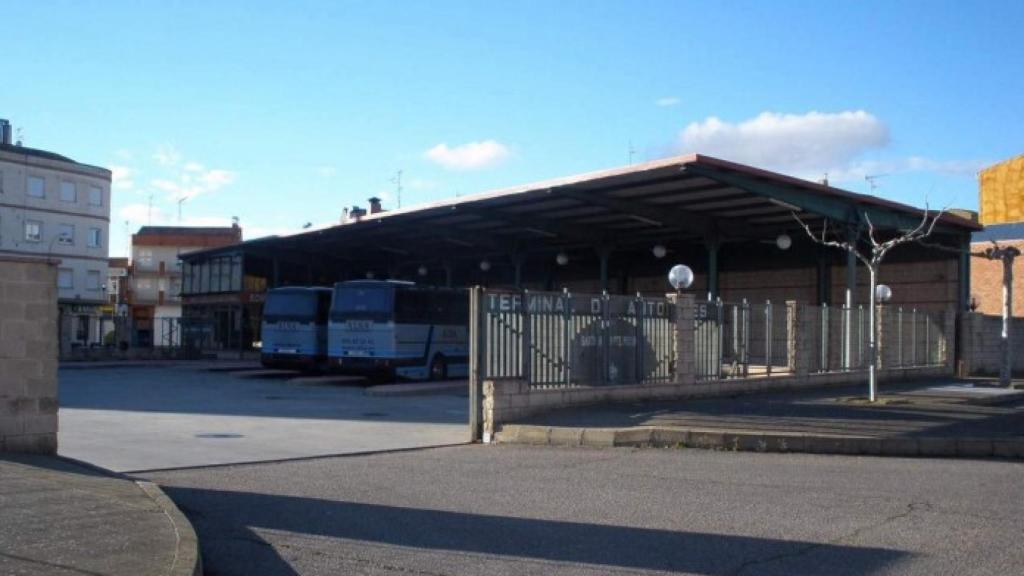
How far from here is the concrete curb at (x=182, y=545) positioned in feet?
21.8

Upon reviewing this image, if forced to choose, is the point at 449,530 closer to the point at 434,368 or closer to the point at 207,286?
the point at 434,368

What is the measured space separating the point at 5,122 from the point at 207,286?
22235 mm

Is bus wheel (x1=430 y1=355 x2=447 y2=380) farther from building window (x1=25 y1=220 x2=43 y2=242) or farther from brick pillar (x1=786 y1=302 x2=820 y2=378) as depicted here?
building window (x1=25 y1=220 x2=43 y2=242)

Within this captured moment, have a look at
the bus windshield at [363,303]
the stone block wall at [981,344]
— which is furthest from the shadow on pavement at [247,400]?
the stone block wall at [981,344]

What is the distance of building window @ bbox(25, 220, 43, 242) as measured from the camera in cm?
6338

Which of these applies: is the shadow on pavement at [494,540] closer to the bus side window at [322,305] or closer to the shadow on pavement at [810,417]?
the shadow on pavement at [810,417]

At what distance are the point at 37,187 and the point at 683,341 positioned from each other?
55.4m

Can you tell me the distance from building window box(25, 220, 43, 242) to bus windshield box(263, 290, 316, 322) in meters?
35.8

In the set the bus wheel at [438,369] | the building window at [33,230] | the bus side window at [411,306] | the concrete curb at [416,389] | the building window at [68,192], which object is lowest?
the concrete curb at [416,389]

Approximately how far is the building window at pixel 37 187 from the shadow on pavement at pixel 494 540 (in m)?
60.7

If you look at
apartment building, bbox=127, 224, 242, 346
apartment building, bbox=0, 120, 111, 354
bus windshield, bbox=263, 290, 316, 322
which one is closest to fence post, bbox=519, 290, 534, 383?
bus windshield, bbox=263, 290, 316, 322

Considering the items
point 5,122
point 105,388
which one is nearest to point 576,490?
point 105,388

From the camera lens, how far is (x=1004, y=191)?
30734 mm

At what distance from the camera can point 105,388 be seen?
28.1 meters
